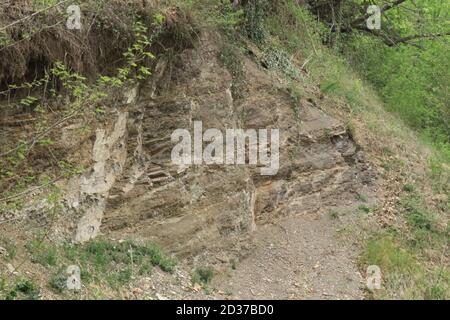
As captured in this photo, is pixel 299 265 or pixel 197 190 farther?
pixel 299 265

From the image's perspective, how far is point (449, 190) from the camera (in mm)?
13070

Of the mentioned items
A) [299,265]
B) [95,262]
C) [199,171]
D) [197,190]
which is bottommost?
[299,265]

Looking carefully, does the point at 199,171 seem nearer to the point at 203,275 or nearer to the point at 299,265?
the point at 203,275

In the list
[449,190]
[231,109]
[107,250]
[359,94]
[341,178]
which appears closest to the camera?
[107,250]

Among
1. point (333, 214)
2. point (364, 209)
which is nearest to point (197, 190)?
point (333, 214)

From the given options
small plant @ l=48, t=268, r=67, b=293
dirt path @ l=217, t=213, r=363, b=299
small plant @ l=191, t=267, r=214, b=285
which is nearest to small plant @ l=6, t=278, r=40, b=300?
small plant @ l=48, t=268, r=67, b=293

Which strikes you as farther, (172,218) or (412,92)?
(412,92)

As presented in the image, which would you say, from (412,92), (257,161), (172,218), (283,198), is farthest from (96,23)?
(412,92)

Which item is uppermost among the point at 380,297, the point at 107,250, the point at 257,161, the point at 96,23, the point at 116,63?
the point at 96,23

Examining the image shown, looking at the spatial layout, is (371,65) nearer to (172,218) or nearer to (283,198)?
(283,198)

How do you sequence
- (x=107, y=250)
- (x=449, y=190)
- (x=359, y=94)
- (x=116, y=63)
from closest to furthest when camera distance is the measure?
1. (x=107, y=250)
2. (x=116, y=63)
3. (x=449, y=190)
4. (x=359, y=94)

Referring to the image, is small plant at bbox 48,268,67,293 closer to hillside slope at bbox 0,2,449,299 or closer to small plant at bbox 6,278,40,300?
hillside slope at bbox 0,2,449,299

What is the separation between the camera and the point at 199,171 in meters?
9.81

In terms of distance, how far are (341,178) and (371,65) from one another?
26.0 feet
